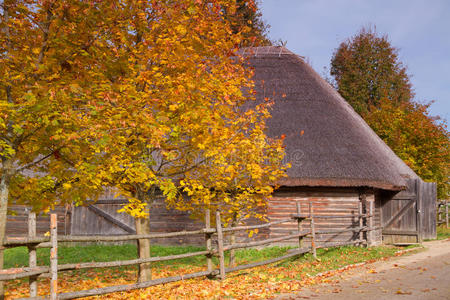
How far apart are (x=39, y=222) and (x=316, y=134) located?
11.4 m

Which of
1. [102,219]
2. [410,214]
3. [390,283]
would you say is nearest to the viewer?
[390,283]

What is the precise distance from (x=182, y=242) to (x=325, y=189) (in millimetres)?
5518

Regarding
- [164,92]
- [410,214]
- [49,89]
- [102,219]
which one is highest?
[164,92]

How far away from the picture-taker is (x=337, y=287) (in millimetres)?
8164

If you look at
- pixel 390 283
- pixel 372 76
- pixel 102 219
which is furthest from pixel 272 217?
pixel 372 76

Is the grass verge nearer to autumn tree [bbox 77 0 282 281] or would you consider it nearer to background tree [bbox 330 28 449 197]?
autumn tree [bbox 77 0 282 281]

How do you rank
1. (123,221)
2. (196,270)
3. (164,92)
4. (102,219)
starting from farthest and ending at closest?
(102,219) < (123,221) < (196,270) < (164,92)

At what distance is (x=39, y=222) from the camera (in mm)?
17672

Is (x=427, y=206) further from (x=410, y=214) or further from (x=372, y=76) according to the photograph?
(x=372, y=76)

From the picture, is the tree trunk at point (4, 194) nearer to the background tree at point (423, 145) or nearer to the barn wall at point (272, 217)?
the barn wall at point (272, 217)

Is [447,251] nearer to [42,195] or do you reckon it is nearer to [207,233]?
[207,233]

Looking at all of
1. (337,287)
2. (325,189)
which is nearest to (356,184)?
(325,189)

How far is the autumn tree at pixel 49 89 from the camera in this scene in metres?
6.95

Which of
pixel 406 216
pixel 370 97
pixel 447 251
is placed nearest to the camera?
pixel 447 251
